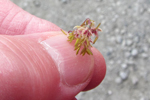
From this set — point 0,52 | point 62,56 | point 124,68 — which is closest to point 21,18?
point 62,56

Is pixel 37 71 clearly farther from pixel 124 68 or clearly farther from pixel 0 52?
pixel 124 68

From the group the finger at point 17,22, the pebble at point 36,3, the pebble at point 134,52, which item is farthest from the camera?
the pebble at point 36,3

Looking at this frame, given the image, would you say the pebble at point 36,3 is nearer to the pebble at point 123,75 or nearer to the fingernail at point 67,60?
the pebble at point 123,75

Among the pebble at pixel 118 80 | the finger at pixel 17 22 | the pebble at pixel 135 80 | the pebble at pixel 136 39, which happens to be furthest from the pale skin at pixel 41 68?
the pebble at pixel 136 39

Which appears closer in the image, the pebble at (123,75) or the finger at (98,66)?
the finger at (98,66)

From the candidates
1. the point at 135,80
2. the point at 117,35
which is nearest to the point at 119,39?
the point at 117,35

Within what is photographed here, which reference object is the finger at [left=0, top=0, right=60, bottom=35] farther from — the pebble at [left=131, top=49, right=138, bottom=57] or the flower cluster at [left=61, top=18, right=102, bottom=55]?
the pebble at [left=131, top=49, right=138, bottom=57]
